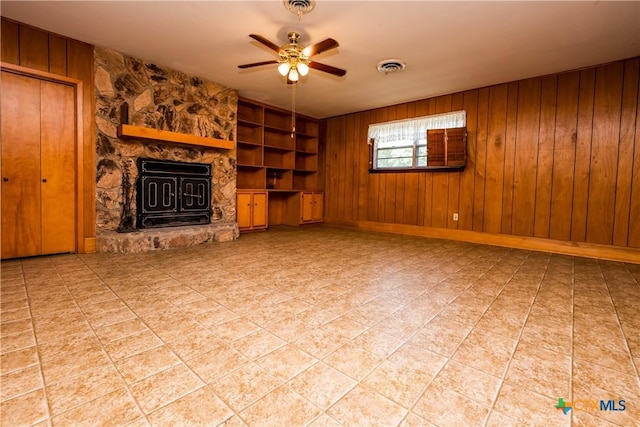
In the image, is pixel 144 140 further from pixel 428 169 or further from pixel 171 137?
pixel 428 169

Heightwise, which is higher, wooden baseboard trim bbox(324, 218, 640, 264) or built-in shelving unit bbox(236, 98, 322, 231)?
built-in shelving unit bbox(236, 98, 322, 231)

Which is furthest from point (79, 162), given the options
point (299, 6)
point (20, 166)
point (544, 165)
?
point (544, 165)

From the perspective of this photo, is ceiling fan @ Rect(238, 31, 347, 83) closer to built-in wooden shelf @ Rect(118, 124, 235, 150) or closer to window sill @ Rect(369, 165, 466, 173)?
built-in wooden shelf @ Rect(118, 124, 235, 150)

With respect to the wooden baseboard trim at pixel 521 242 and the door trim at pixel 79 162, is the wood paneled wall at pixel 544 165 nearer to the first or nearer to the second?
the wooden baseboard trim at pixel 521 242

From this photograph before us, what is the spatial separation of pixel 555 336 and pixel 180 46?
453 centimetres

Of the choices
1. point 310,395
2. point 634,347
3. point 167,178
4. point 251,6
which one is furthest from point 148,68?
point 634,347

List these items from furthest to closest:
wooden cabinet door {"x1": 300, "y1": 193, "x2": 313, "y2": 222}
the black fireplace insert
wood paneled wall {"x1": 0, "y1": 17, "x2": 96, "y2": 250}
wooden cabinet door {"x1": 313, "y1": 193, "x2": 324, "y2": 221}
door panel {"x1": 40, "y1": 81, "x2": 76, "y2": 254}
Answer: wooden cabinet door {"x1": 313, "y1": 193, "x2": 324, "y2": 221}, wooden cabinet door {"x1": 300, "y1": 193, "x2": 313, "y2": 222}, the black fireplace insert, door panel {"x1": 40, "y1": 81, "x2": 76, "y2": 254}, wood paneled wall {"x1": 0, "y1": 17, "x2": 96, "y2": 250}

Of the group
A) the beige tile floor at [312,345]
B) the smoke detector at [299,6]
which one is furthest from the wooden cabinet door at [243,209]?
the smoke detector at [299,6]

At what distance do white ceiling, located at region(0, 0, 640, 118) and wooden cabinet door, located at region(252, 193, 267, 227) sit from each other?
2137 millimetres

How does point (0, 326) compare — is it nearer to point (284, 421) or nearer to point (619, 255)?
point (284, 421)

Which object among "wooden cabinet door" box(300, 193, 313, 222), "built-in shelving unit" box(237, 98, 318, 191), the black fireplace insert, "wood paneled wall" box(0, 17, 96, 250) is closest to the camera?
"wood paneled wall" box(0, 17, 96, 250)

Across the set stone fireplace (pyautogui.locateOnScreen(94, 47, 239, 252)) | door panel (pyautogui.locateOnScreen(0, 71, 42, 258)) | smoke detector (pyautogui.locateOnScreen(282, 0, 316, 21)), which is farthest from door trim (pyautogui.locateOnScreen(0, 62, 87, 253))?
smoke detector (pyautogui.locateOnScreen(282, 0, 316, 21))

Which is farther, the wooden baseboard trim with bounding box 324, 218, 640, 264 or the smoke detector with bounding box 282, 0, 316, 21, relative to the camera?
the wooden baseboard trim with bounding box 324, 218, 640, 264

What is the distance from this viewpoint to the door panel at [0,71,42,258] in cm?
315
